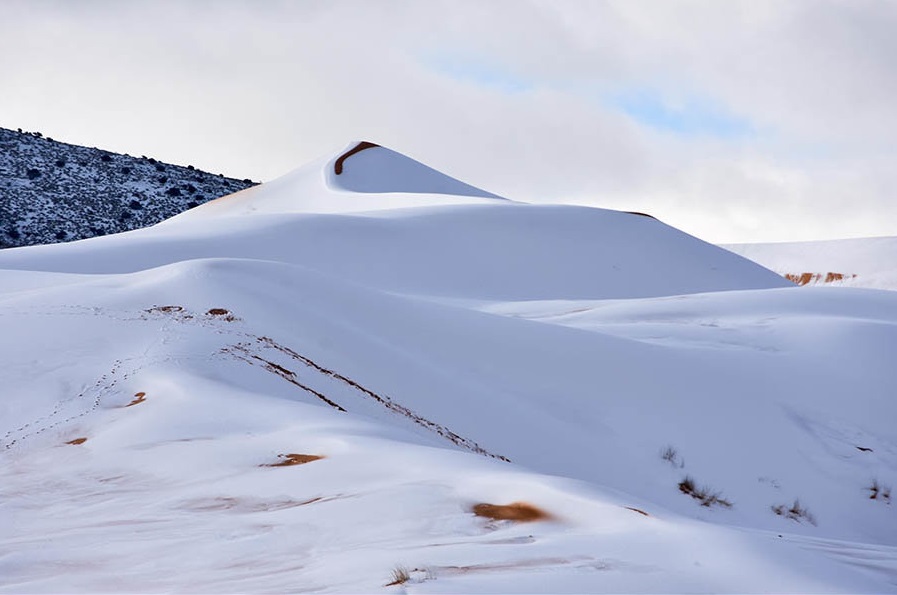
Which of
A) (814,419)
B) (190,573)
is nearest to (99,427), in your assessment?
(190,573)

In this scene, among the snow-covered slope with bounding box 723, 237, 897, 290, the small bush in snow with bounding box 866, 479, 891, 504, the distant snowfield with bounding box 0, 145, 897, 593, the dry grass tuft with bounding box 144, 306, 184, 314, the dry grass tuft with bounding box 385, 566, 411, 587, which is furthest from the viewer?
the snow-covered slope with bounding box 723, 237, 897, 290

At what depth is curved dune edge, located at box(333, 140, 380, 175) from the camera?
25594mm

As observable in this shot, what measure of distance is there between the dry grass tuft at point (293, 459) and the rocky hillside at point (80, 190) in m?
21.7

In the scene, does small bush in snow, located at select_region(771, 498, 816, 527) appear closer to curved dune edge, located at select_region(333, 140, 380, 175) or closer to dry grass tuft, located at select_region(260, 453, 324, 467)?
dry grass tuft, located at select_region(260, 453, 324, 467)

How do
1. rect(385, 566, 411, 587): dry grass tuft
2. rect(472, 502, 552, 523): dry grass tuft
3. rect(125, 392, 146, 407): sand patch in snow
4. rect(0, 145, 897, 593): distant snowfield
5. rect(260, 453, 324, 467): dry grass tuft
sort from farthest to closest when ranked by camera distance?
rect(125, 392, 146, 407): sand patch in snow < rect(260, 453, 324, 467): dry grass tuft < rect(472, 502, 552, 523): dry grass tuft < rect(0, 145, 897, 593): distant snowfield < rect(385, 566, 411, 587): dry grass tuft

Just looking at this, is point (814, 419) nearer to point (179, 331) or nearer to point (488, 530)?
point (179, 331)

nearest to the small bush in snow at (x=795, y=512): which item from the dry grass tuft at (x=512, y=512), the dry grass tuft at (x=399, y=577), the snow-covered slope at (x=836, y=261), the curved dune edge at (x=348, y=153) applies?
the dry grass tuft at (x=512, y=512)

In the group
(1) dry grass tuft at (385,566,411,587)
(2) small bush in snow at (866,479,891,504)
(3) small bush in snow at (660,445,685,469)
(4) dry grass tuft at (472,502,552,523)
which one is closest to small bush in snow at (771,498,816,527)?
(3) small bush in snow at (660,445,685,469)

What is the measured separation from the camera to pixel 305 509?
4.02 meters

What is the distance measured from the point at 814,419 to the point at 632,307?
3.75 m

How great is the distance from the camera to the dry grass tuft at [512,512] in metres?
A: 3.58

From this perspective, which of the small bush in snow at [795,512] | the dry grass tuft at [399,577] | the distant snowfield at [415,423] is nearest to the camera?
the dry grass tuft at [399,577]

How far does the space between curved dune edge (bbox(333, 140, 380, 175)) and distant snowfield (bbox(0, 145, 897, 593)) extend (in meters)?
7.94

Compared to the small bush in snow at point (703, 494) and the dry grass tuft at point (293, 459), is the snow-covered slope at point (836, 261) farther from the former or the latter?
the dry grass tuft at point (293, 459)
